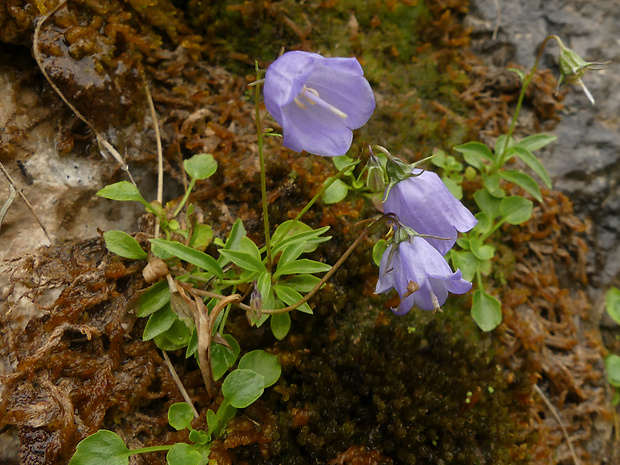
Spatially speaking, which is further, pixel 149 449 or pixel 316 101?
pixel 149 449

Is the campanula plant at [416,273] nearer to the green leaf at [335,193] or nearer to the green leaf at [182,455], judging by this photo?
the green leaf at [335,193]

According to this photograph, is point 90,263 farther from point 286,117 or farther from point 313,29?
point 313,29

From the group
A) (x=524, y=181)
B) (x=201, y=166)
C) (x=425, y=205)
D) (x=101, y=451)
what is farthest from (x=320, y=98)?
(x=524, y=181)

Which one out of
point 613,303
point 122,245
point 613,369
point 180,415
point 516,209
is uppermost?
point 122,245

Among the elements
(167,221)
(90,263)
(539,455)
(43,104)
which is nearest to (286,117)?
(167,221)

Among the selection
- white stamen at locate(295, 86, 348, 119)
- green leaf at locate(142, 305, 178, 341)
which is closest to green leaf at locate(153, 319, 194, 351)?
green leaf at locate(142, 305, 178, 341)

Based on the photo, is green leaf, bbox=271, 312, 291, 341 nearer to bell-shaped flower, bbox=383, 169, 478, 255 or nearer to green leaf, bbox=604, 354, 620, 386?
bell-shaped flower, bbox=383, 169, 478, 255

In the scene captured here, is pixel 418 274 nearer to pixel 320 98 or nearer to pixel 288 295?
pixel 288 295
